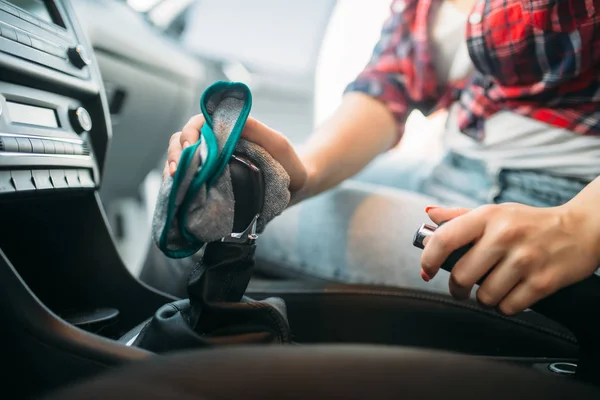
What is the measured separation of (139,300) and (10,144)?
198mm

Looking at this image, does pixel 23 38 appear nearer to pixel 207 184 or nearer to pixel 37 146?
pixel 37 146

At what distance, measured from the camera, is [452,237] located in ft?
1.10

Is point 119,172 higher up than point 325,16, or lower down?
lower down

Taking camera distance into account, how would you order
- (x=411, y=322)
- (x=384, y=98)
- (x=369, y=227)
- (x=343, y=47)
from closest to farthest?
(x=411, y=322), (x=369, y=227), (x=384, y=98), (x=343, y=47)

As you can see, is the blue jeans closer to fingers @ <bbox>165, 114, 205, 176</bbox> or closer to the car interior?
the car interior

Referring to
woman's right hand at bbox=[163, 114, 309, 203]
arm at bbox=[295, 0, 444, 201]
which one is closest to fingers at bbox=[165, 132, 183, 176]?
woman's right hand at bbox=[163, 114, 309, 203]

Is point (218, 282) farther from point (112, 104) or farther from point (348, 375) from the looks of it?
point (112, 104)

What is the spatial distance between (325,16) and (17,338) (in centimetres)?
209

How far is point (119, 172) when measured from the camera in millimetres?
1090

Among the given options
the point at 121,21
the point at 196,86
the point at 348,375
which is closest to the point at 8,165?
the point at 348,375

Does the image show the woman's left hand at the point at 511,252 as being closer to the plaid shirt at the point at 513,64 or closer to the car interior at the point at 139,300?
the car interior at the point at 139,300

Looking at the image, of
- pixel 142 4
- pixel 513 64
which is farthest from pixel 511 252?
pixel 142 4

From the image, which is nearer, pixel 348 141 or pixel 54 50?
pixel 54 50

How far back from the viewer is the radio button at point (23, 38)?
39 centimetres
